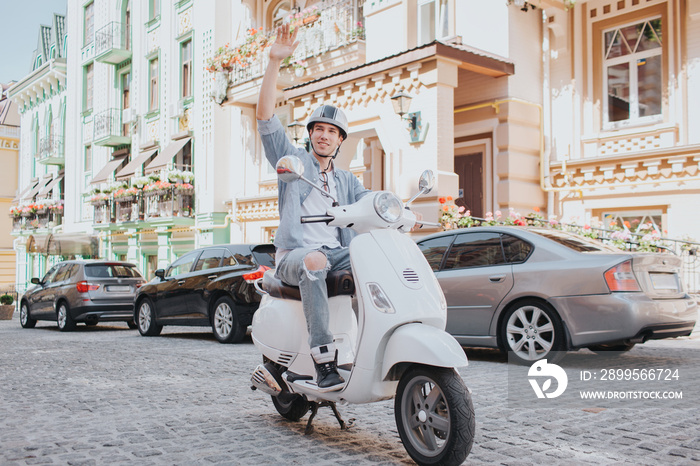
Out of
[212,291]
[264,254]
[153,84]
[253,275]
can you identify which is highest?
[153,84]

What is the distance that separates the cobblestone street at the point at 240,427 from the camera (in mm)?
3998

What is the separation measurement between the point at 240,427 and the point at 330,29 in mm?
15251

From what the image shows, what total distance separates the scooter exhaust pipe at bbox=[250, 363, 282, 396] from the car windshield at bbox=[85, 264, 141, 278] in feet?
34.5

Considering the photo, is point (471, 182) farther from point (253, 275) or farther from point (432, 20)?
point (253, 275)

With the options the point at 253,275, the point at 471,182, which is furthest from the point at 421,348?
the point at 471,182

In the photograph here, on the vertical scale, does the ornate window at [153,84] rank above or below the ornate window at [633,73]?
above

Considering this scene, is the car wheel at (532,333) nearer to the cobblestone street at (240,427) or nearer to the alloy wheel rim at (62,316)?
the cobblestone street at (240,427)

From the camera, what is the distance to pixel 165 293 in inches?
469

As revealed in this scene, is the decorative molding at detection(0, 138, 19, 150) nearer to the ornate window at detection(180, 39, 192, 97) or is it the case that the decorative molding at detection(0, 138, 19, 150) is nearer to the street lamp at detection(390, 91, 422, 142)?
the ornate window at detection(180, 39, 192, 97)

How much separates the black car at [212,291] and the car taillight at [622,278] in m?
4.92

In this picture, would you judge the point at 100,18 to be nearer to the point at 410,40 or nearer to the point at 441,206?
the point at 410,40

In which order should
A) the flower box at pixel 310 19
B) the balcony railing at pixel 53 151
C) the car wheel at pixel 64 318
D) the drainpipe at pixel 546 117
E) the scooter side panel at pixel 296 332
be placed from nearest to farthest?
the scooter side panel at pixel 296 332 → the car wheel at pixel 64 318 → the drainpipe at pixel 546 117 → the flower box at pixel 310 19 → the balcony railing at pixel 53 151

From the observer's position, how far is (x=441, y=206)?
13148 millimetres

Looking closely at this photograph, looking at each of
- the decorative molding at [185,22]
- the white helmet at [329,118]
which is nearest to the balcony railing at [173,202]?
the decorative molding at [185,22]
